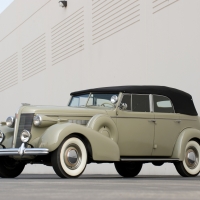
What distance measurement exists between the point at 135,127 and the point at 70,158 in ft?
5.49

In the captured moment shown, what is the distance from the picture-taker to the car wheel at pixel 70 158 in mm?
9258

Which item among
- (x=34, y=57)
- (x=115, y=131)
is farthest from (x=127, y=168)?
(x=34, y=57)

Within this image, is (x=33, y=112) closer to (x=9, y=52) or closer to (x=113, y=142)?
(x=113, y=142)

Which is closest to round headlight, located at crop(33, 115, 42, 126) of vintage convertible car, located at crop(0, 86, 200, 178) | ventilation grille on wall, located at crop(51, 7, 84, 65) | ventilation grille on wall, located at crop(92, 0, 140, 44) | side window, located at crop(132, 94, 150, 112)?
vintage convertible car, located at crop(0, 86, 200, 178)

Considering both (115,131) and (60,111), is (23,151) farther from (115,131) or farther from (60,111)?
(115,131)

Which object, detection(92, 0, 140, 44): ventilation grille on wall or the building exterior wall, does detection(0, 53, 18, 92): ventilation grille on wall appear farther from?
detection(92, 0, 140, 44): ventilation grille on wall

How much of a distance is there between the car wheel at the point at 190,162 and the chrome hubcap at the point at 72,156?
2323 millimetres

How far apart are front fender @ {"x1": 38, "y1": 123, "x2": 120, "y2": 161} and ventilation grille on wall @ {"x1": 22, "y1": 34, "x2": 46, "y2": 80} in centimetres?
1355

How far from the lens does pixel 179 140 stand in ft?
36.2

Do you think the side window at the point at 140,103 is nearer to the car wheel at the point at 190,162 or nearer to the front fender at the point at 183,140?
the front fender at the point at 183,140

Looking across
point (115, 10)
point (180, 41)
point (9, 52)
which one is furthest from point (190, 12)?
point (9, 52)

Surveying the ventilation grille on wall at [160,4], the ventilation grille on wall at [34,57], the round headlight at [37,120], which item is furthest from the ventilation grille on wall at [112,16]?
the round headlight at [37,120]

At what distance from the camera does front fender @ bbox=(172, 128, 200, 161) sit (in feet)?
35.9

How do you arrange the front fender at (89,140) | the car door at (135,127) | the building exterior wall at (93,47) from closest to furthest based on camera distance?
the front fender at (89,140), the car door at (135,127), the building exterior wall at (93,47)
